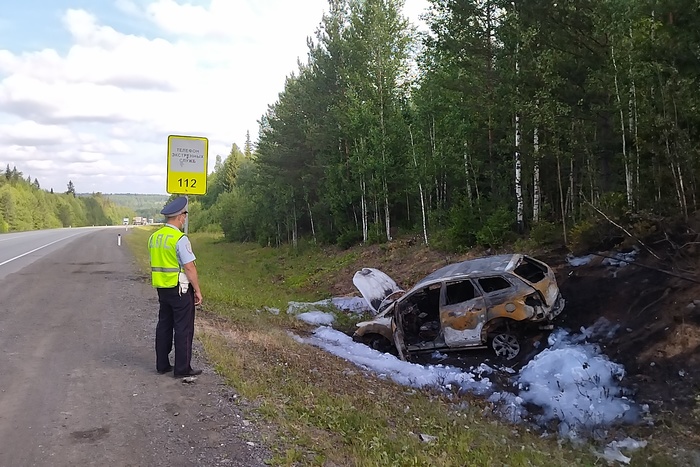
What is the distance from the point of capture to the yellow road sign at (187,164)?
9.73 meters

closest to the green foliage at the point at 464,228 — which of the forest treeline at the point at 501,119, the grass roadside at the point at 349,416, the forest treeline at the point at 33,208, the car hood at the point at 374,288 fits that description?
the forest treeline at the point at 501,119

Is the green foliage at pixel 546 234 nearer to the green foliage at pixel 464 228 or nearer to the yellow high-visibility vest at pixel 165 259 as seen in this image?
the green foliage at pixel 464 228

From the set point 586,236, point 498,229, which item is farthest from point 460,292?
point 498,229

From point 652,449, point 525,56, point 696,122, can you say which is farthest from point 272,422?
point 525,56

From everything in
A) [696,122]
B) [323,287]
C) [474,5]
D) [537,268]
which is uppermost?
[474,5]

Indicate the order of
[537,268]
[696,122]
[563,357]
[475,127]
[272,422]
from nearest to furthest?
1. [272,422]
2. [563,357]
3. [537,268]
4. [696,122]
5. [475,127]

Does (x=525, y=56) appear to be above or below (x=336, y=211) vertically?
above

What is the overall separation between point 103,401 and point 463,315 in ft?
19.0

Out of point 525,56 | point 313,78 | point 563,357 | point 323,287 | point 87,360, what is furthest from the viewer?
point 313,78

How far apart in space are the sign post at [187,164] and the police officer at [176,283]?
370 cm

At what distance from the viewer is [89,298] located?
1170cm

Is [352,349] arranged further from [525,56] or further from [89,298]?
[525,56]

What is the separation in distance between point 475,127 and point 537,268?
356 inches

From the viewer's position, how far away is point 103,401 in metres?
5.38
